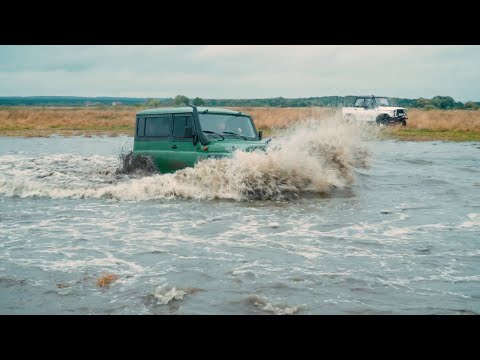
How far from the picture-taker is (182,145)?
12523 millimetres

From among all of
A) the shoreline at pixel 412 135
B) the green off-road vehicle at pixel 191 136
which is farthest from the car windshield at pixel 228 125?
the shoreline at pixel 412 135

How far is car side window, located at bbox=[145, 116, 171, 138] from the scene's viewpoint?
42.7ft

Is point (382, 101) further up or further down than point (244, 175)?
further up

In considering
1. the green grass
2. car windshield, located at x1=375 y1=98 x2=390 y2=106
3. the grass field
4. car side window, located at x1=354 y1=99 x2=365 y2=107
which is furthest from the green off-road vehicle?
car windshield, located at x1=375 y1=98 x2=390 y2=106

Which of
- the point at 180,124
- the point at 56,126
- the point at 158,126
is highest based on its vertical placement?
the point at 180,124

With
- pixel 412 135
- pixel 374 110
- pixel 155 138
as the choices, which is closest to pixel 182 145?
pixel 155 138

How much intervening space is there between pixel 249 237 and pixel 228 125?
16.9 feet

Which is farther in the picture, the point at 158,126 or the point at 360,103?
the point at 360,103

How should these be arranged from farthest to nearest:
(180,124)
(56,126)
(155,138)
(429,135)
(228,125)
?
1. (56,126)
2. (429,135)
3. (155,138)
4. (228,125)
5. (180,124)

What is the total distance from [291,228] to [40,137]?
29962 mm

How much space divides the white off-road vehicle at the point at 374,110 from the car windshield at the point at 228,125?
69.3 ft

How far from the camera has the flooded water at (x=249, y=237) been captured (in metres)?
5.31

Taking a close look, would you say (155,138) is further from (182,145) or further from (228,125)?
(228,125)
